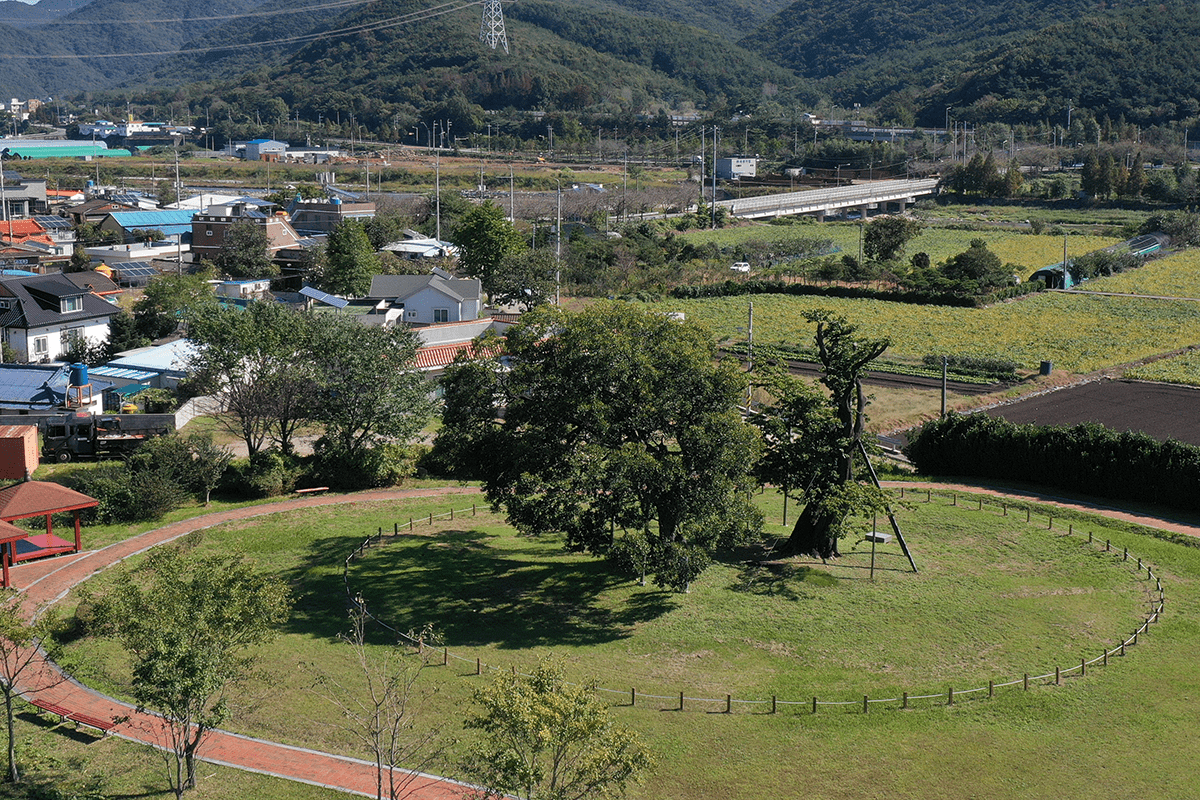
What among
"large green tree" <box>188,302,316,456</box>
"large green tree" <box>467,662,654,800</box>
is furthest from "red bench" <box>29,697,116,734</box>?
"large green tree" <box>188,302,316,456</box>

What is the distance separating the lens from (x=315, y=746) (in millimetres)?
19812

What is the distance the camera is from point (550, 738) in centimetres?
1442

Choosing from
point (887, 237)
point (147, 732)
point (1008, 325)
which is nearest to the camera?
point (147, 732)

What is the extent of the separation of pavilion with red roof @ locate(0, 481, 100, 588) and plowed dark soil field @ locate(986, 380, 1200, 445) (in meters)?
34.2

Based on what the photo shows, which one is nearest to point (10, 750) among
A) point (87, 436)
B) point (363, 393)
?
Result: point (363, 393)

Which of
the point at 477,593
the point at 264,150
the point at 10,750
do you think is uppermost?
the point at 264,150

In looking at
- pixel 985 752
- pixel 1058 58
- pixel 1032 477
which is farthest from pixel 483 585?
pixel 1058 58

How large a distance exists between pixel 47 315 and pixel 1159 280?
71.7 metres

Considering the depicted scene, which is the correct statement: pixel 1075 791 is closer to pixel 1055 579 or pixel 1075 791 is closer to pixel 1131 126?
pixel 1055 579

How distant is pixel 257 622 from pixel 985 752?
13.1 m

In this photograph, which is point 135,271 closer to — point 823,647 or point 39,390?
point 39,390

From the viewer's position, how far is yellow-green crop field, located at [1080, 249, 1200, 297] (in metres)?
74.5

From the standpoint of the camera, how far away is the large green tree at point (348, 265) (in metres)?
66.4

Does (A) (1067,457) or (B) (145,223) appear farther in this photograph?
(B) (145,223)
